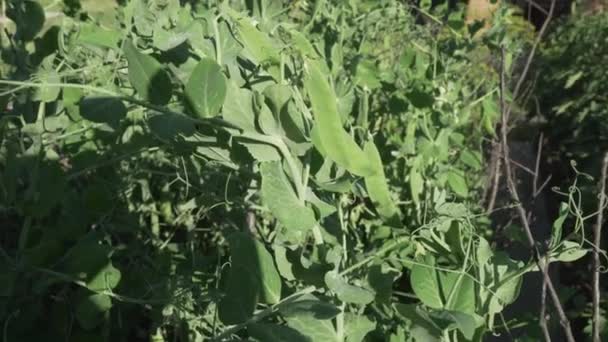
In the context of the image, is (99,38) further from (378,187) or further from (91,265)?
(378,187)

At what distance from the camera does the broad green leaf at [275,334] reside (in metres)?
0.62

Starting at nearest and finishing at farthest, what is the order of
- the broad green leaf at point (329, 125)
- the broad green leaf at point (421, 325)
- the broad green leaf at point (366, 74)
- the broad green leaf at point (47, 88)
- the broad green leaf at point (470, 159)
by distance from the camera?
1. the broad green leaf at point (329, 125)
2. the broad green leaf at point (421, 325)
3. the broad green leaf at point (47, 88)
4. the broad green leaf at point (366, 74)
5. the broad green leaf at point (470, 159)

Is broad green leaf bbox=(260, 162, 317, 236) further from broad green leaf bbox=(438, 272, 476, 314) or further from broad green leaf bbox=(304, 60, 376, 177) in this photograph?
broad green leaf bbox=(438, 272, 476, 314)

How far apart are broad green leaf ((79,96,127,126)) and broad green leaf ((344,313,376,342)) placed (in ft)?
1.03

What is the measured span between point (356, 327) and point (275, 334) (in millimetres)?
128

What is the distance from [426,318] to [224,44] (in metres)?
0.35

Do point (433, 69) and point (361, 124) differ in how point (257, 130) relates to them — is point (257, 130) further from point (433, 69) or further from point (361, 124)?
point (433, 69)

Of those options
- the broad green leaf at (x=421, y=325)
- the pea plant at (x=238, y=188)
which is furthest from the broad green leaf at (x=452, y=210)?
the broad green leaf at (x=421, y=325)

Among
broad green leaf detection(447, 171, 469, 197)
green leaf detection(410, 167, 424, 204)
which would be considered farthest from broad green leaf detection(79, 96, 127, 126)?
broad green leaf detection(447, 171, 469, 197)

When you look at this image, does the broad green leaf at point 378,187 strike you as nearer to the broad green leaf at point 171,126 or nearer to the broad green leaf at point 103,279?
the broad green leaf at point 171,126

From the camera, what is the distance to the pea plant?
0.63 meters

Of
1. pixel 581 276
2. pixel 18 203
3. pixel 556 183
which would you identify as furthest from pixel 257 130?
pixel 556 183

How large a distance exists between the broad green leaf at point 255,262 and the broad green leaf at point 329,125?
0.12 meters

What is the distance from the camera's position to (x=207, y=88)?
609 mm
